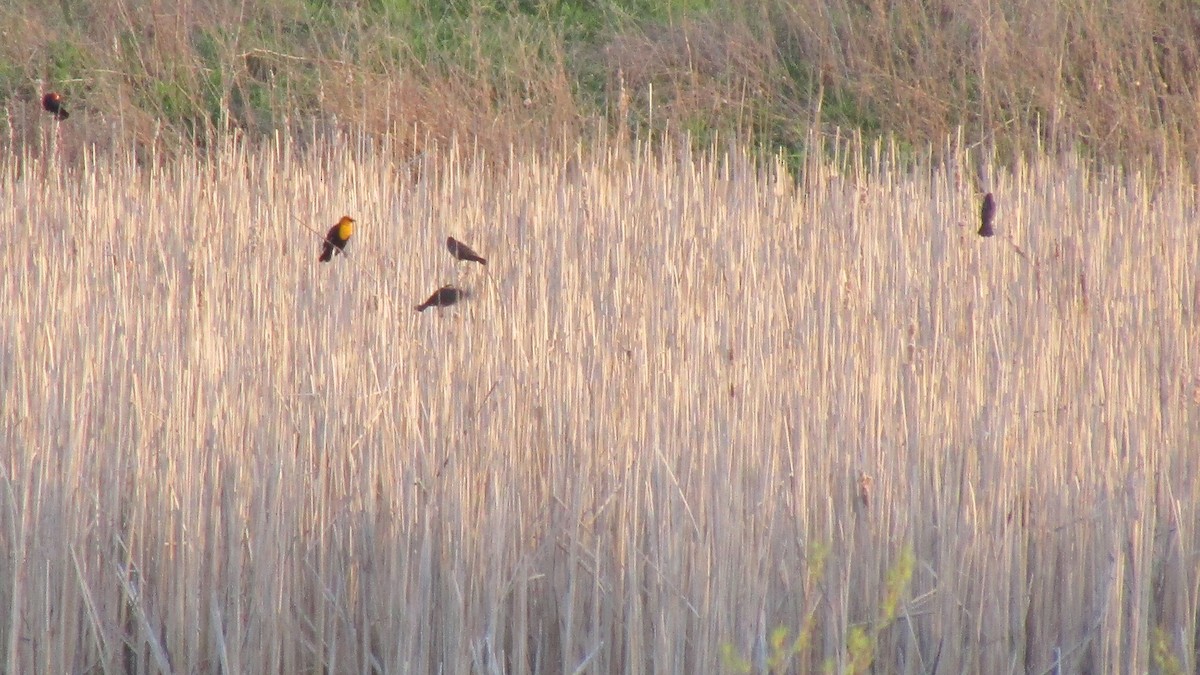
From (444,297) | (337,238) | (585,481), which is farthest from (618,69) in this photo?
(585,481)

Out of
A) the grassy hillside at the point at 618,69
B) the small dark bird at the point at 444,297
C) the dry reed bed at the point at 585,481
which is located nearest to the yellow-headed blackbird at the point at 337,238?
the dry reed bed at the point at 585,481

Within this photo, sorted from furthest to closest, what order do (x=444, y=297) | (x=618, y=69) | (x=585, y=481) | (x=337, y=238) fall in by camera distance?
1. (x=618, y=69)
2. (x=337, y=238)
3. (x=444, y=297)
4. (x=585, y=481)

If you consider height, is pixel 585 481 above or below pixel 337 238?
below

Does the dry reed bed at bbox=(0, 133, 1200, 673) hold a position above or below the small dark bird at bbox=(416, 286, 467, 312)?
below

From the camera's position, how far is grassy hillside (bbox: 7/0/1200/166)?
247 inches

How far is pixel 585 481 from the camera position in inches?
79.9

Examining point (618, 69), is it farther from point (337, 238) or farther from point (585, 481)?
point (585, 481)

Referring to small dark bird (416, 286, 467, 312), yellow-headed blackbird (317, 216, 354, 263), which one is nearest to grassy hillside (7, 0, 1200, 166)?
yellow-headed blackbird (317, 216, 354, 263)

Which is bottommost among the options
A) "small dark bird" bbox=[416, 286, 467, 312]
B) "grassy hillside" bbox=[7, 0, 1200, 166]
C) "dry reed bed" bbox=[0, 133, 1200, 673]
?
"dry reed bed" bbox=[0, 133, 1200, 673]

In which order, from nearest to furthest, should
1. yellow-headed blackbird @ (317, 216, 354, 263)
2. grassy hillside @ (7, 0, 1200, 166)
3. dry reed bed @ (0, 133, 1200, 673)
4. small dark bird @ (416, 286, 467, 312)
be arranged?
dry reed bed @ (0, 133, 1200, 673) → small dark bird @ (416, 286, 467, 312) → yellow-headed blackbird @ (317, 216, 354, 263) → grassy hillside @ (7, 0, 1200, 166)

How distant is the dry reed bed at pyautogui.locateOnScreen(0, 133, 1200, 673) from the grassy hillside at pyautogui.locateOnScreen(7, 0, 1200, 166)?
332 cm

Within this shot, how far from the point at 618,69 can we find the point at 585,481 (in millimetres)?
5393

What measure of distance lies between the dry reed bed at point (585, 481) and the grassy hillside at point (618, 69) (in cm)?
332

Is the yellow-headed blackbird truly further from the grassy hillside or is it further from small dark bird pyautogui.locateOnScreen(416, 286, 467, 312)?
the grassy hillside
